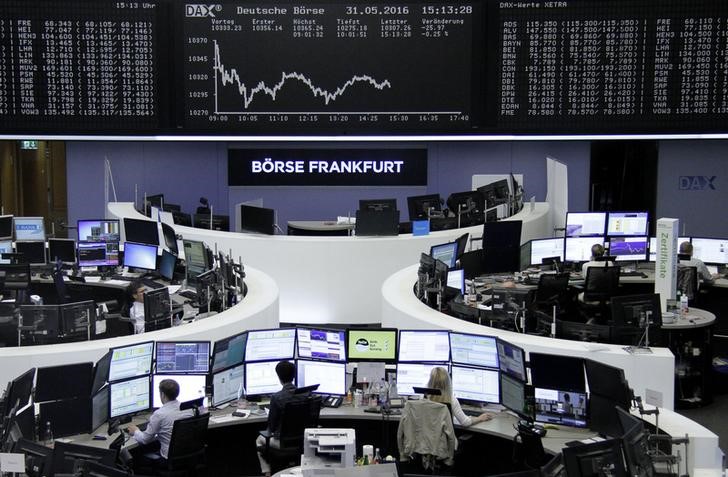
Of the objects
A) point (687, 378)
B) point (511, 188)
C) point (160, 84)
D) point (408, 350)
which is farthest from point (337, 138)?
point (511, 188)

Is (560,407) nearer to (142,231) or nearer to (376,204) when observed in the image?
(376,204)

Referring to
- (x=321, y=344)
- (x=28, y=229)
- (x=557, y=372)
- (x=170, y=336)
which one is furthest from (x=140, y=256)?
(x=557, y=372)

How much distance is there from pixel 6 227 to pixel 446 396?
337 inches

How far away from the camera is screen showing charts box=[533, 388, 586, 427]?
717 cm

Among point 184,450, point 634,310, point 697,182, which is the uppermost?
point 697,182

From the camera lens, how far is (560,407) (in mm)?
7254

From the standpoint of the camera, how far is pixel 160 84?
9.71 meters

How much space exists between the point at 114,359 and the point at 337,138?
336 centimetres

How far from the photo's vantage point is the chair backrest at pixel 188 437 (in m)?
6.97

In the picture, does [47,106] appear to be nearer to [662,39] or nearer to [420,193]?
[662,39]

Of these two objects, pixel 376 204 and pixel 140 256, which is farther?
pixel 376 204

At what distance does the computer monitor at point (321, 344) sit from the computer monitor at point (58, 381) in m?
1.74

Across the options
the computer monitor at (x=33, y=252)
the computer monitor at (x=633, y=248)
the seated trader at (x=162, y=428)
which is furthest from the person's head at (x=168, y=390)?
the computer monitor at (x=633, y=248)

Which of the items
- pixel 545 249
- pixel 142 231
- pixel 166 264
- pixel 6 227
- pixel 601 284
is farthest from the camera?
pixel 6 227
